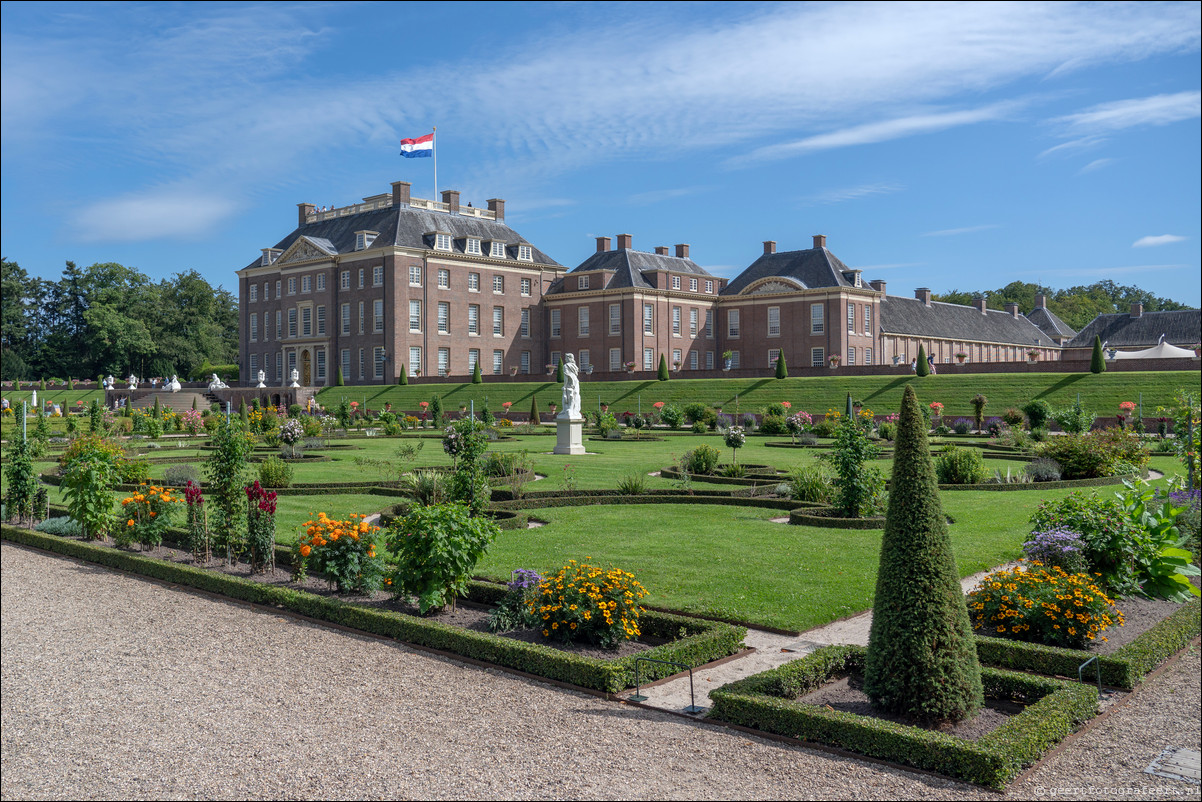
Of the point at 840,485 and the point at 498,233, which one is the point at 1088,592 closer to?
the point at 840,485

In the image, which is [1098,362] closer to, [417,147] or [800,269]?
[800,269]

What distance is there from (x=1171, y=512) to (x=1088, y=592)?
126 inches

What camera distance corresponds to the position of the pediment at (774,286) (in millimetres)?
63469

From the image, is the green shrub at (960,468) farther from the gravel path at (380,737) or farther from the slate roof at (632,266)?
the slate roof at (632,266)

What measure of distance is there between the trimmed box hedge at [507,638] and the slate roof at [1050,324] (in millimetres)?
92556

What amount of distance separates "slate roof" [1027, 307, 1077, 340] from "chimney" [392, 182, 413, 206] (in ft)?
204

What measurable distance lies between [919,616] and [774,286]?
60849 mm

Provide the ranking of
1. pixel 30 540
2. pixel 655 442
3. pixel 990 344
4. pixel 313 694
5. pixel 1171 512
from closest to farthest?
pixel 313 694, pixel 1171 512, pixel 30 540, pixel 655 442, pixel 990 344

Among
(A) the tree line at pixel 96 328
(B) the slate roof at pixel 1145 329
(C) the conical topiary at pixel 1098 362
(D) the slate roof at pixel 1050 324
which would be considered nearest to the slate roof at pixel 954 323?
(D) the slate roof at pixel 1050 324

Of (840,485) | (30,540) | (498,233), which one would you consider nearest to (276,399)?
(498,233)

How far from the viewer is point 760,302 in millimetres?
65688

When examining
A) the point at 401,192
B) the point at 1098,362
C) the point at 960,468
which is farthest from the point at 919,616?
the point at 401,192

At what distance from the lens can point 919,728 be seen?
217 inches

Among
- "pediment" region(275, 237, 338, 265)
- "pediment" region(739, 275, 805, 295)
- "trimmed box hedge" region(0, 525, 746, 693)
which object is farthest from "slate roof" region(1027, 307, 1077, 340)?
"trimmed box hedge" region(0, 525, 746, 693)
